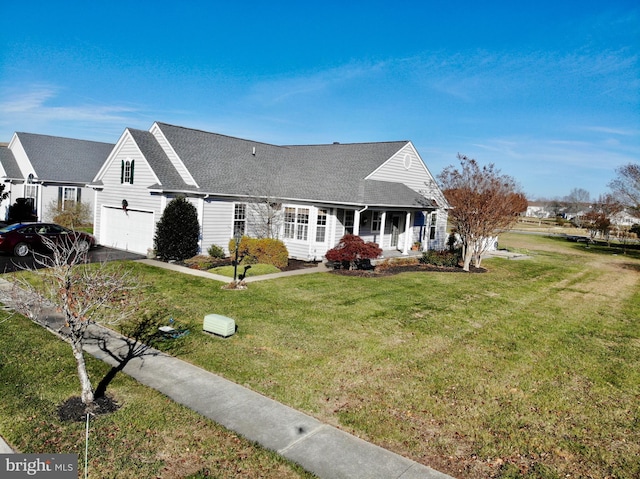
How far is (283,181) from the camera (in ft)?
80.4

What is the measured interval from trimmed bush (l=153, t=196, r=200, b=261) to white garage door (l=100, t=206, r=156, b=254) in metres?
1.64

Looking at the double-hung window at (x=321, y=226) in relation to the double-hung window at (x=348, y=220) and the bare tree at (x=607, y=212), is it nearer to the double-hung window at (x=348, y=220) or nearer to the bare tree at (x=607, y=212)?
the double-hung window at (x=348, y=220)

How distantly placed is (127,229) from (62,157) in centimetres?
1685

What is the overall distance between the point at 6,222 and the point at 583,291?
37012mm

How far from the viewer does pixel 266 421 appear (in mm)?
6551

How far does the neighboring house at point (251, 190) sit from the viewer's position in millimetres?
20703

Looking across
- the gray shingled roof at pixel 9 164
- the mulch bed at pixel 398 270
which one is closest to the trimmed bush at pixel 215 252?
the mulch bed at pixel 398 270

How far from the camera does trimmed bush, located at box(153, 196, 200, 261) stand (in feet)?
62.2

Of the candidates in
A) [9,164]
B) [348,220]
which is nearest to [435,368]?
[348,220]

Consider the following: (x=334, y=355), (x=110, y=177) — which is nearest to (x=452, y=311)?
(x=334, y=355)

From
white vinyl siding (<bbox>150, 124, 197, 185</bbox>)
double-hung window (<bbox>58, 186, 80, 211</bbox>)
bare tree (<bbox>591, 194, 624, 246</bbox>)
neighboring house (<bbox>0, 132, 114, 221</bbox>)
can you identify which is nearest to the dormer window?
white vinyl siding (<bbox>150, 124, 197, 185</bbox>)

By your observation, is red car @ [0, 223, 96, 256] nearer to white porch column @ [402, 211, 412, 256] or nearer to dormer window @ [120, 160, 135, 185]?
dormer window @ [120, 160, 135, 185]

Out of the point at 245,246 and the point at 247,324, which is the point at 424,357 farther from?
the point at 245,246

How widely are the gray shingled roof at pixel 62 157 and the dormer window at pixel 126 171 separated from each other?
13165 millimetres
